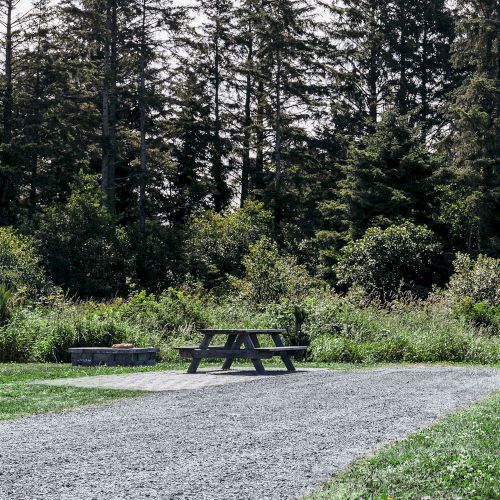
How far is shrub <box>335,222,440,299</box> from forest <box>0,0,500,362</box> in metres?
0.07

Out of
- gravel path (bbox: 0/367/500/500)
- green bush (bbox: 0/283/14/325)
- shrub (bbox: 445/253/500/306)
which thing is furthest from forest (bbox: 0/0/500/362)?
gravel path (bbox: 0/367/500/500)

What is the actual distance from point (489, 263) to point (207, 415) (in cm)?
1814

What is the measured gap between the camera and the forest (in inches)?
1195

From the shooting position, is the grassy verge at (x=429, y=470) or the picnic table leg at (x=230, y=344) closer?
the grassy verge at (x=429, y=470)

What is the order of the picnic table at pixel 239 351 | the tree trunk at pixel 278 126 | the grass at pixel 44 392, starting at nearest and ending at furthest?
1. the grass at pixel 44 392
2. the picnic table at pixel 239 351
3. the tree trunk at pixel 278 126

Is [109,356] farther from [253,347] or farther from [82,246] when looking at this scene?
[82,246]

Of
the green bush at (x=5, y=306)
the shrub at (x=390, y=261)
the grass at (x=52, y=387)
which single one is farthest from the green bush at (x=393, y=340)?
the shrub at (x=390, y=261)

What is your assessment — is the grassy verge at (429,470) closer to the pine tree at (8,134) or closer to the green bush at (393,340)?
the green bush at (393,340)

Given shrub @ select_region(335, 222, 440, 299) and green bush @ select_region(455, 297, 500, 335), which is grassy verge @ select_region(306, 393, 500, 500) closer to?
green bush @ select_region(455, 297, 500, 335)

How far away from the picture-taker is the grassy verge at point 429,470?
5.11m

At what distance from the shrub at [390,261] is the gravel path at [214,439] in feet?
57.3

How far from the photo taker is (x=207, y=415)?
28.0ft

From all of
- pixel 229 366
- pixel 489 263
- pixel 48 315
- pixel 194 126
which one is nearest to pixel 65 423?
pixel 229 366

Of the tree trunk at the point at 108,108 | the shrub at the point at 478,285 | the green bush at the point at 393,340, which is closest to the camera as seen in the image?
the green bush at the point at 393,340
